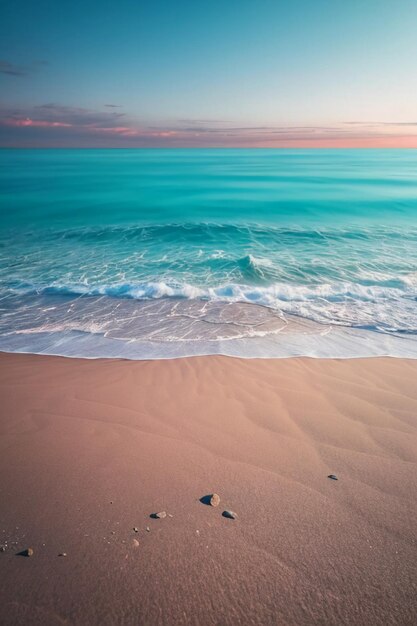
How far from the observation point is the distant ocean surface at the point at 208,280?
7.21 m

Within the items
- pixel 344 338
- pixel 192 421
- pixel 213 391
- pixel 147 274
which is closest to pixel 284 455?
pixel 192 421

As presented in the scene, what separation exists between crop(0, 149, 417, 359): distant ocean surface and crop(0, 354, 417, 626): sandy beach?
180 centimetres

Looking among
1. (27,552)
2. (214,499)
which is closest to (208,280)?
(214,499)

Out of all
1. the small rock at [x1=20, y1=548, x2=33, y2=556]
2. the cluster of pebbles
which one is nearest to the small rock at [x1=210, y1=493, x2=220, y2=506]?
the cluster of pebbles

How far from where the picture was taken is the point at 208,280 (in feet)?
39.1

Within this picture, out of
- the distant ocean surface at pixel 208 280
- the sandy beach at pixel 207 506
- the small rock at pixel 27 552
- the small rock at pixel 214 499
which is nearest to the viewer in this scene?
the sandy beach at pixel 207 506

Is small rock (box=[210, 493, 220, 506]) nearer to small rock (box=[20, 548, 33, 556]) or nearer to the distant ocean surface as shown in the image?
small rock (box=[20, 548, 33, 556])

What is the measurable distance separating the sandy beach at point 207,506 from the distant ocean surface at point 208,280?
1797mm

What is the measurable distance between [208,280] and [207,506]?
9.34 m

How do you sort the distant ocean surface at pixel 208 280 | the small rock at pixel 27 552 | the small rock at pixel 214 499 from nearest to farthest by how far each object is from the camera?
the small rock at pixel 27 552
the small rock at pixel 214 499
the distant ocean surface at pixel 208 280

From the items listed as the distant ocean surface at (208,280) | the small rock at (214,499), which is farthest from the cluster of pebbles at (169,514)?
the distant ocean surface at (208,280)

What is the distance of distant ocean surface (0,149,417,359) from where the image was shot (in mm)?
7207

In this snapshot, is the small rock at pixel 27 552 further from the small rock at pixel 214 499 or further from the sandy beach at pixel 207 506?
the small rock at pixel 214 499

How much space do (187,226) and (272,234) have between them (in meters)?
5.54
